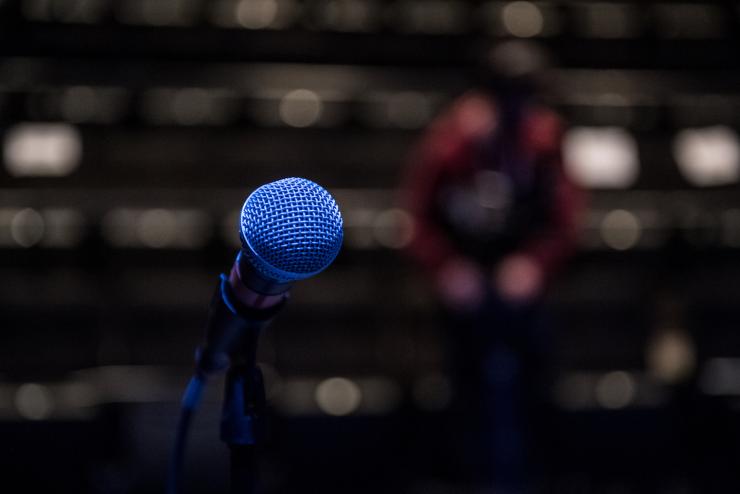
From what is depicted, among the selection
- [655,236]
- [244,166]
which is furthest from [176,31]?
[655,236]

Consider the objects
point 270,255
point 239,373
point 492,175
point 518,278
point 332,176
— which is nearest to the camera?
point 270,255

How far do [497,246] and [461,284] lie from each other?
19 centimetres

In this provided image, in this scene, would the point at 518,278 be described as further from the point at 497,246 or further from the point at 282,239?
the point at 282,239

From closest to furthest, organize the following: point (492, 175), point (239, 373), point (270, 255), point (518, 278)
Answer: point (270, 255), point (239, 373), point (518, 278), point (492, 175)

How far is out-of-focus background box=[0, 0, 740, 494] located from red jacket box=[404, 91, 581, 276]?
73 cm

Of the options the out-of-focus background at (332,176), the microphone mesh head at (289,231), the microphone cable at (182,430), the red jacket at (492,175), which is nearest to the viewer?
the microphone mesh head at (289,231)

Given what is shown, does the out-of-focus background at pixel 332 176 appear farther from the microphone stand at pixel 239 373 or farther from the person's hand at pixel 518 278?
the microphone stand at pixel 239 373

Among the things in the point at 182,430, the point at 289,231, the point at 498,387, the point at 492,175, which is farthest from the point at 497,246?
the point at 289,231

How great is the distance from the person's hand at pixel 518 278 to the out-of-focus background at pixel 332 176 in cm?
92

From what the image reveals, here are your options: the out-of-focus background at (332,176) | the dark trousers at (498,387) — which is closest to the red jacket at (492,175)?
the dark trousers at (498,387)

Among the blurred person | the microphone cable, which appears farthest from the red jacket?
the microphone cable

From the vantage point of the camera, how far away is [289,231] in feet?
3.35

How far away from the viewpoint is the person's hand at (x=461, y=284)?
9.84 feet

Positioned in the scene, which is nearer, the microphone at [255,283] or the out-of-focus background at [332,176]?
the microphone at [255,283]
